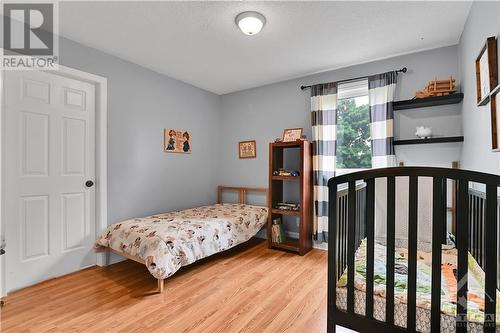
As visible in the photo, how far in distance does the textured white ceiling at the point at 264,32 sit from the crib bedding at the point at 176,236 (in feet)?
6.20

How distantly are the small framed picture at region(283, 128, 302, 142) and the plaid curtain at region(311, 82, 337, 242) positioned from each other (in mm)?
232

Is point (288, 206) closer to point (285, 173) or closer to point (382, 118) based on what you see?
point (285, 173)

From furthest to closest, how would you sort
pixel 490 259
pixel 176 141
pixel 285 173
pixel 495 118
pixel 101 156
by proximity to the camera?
pixel 176 141, pixel 285 173, pixel 101 156, pixel 495 118, pixel 490 259

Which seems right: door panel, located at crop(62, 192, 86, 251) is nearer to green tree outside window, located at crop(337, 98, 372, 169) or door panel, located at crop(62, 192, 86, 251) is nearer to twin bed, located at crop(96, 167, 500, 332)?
twin bed, located at crop(96, 167, 500, 332)

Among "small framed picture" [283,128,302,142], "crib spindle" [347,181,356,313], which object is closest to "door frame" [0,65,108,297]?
"small framed picture" [283,128,302,142]

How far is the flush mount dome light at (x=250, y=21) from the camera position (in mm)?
2076

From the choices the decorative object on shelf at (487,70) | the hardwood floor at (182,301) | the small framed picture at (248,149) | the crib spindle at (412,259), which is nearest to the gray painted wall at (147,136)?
the small framed picture at (248,149)

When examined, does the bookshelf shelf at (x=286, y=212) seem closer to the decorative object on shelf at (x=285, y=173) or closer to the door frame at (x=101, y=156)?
the decorative object on shelf at (x=285, y=173)

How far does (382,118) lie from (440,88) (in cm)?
58

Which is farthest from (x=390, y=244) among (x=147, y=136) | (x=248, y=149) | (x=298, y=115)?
(x=248, y=149)

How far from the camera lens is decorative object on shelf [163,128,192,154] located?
3.49 meters

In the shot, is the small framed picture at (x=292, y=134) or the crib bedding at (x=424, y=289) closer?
the crib bedding at (x=424, y=289)

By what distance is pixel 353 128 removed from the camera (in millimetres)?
3246

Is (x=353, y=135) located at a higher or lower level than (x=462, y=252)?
higher
